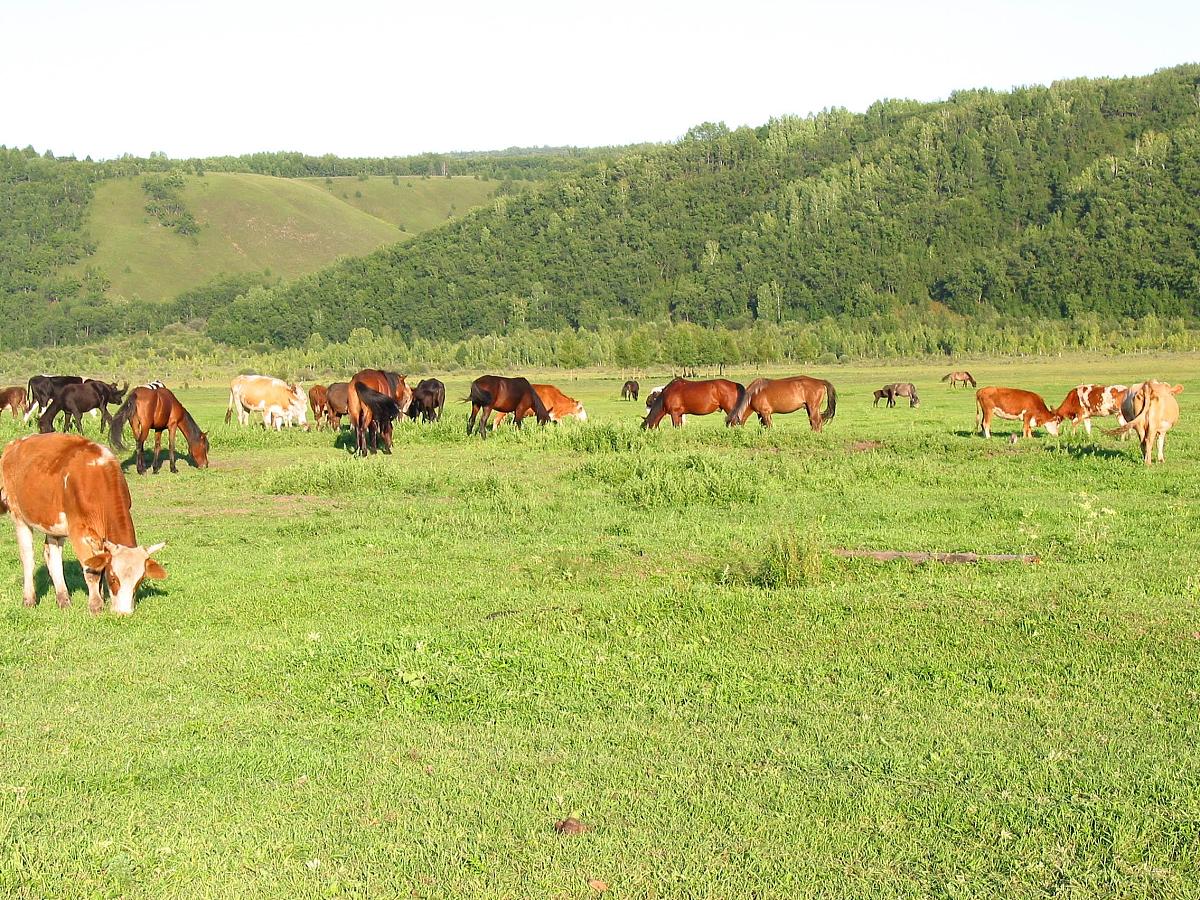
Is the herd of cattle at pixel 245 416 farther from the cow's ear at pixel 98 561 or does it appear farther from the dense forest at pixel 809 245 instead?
→ the dense forest at pixel 809 245

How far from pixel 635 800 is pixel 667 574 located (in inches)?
203

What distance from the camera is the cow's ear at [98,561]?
29.8 ft

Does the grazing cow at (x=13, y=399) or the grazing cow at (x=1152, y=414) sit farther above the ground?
the grazing cow at (x=13, y=399)

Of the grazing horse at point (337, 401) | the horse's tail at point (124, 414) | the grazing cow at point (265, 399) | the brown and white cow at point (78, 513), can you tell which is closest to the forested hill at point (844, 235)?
the grazing horse at point (337, 401)

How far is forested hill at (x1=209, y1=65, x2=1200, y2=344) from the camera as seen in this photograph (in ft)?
431

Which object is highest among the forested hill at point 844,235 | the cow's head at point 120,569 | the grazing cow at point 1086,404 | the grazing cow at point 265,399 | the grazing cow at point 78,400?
the forested hill at point 844,235

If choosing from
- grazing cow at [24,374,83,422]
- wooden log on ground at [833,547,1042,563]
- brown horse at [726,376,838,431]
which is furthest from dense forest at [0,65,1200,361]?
wooden log on ground at [833,547,1042,563]

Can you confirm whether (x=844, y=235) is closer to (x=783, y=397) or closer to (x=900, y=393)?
(x=900, y=393)

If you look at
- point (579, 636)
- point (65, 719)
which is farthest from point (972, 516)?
point (65, 719)

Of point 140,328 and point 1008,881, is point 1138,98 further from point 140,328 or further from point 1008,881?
point 1008,881

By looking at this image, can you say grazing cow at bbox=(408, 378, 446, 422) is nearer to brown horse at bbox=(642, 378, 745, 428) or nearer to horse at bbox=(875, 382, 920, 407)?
brown horse at bbox=(642, 378, 745, 428)

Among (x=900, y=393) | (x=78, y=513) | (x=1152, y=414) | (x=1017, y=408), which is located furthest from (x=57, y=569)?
(x=900, y=393)

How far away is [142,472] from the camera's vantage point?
65.9ft

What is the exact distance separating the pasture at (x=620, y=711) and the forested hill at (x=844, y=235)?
125 metres
